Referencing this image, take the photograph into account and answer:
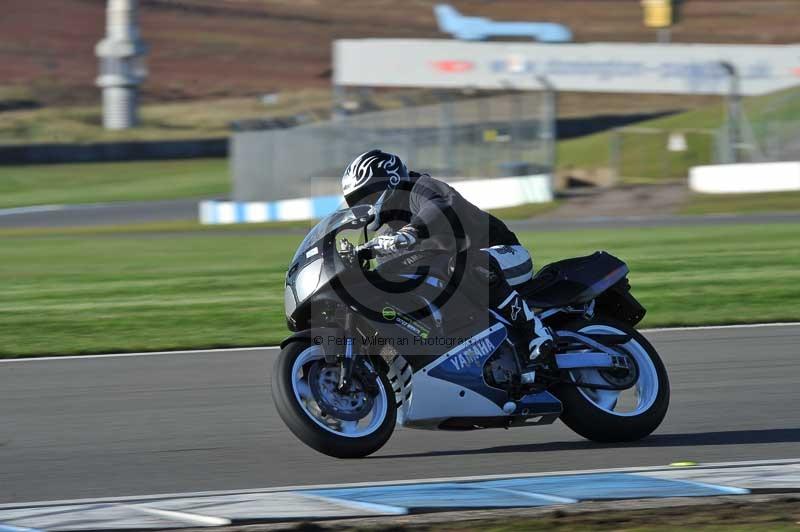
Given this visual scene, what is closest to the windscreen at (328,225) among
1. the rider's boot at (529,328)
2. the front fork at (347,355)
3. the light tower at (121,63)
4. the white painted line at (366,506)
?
the front fork at (347,355)

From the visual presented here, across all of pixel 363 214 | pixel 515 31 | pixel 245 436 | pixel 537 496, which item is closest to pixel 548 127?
pixel 515 31

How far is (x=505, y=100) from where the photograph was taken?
100 ft

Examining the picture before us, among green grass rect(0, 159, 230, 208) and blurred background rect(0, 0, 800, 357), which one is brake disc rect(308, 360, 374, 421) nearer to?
blurred background rect(0, 0, 800, 357)

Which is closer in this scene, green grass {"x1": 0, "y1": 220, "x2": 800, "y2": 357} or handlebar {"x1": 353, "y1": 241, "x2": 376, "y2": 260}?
handlebar {"x1": 353, "y1": 241, "x2": 376, "y2": 260}

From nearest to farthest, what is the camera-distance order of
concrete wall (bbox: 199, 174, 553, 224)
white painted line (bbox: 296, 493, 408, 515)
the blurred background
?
white painted line (bbox: 296, 493, 408, 515)
the blurred background
concrete wall (bbox: 199, 174, 553, 224)

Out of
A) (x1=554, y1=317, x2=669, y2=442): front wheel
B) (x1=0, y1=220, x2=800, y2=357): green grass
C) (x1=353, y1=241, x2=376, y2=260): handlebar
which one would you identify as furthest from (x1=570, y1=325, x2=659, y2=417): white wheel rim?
(x1=0, y1=220, x2=800, y2=357): green grass

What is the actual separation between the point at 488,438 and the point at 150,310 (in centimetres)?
676

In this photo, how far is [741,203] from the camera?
27406 mm

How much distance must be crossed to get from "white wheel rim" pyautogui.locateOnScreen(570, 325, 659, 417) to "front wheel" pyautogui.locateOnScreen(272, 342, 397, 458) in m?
1.16

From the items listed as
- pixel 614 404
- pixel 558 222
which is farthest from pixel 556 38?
pixel 614 404

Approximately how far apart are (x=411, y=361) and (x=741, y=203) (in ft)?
72.8

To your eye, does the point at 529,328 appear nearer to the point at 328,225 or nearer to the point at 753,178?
the point at 328,225

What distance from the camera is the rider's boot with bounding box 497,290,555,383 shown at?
6.69m

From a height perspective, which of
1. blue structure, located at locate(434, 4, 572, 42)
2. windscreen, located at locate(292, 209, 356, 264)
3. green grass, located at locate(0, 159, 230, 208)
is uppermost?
blue structure, located at locate(434, 4, 572, 42)
